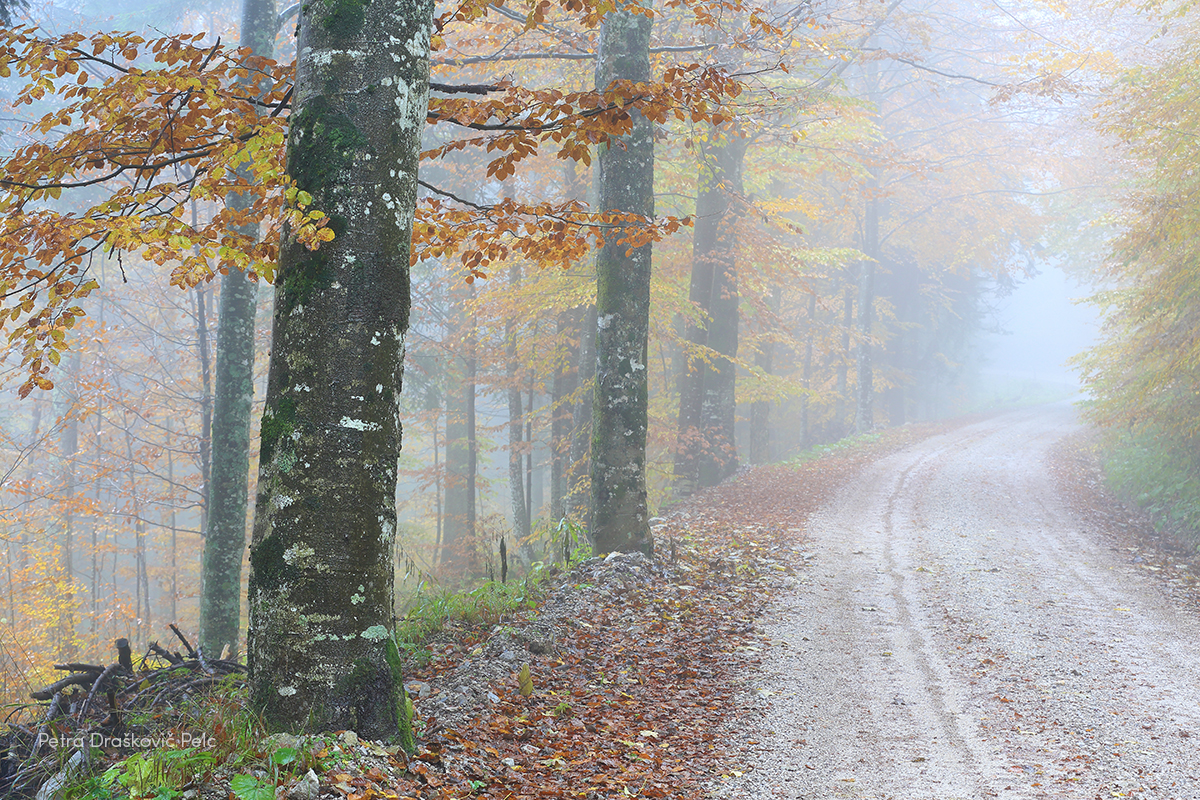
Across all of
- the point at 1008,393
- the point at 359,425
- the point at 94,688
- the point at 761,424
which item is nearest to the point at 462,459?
the point at 761,424

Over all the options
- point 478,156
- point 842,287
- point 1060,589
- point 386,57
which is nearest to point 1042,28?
point 842,287

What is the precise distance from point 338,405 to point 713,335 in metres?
14.3

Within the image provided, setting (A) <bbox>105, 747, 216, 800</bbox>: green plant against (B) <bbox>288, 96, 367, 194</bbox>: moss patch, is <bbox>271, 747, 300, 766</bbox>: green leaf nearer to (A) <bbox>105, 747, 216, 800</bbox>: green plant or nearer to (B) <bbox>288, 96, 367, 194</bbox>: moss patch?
(A) <bbox>105, 747, 216, 800</bbox>: green plant

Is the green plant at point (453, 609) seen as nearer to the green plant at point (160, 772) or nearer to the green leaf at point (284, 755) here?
the green leaf at point (284, 755)

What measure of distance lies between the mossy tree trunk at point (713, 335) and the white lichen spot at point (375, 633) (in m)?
11.9

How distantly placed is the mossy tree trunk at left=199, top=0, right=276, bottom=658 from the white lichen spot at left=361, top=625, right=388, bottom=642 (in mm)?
5836

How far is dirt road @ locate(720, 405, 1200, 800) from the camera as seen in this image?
4.56 meters

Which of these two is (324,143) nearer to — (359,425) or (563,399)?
(359,425)

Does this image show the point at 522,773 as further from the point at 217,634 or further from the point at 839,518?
the point at 839,518

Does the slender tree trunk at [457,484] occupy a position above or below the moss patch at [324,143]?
below

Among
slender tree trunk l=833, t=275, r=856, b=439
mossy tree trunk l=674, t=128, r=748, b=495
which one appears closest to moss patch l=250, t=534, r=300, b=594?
mossy tree trunk l=674, t=128, r=748, b=495

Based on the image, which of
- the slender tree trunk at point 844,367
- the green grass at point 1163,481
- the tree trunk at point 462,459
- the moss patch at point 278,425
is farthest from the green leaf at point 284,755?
the slender tree trunk at point 844,367

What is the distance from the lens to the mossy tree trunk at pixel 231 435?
8352 millimetres

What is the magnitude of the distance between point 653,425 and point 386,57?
1421 cm
